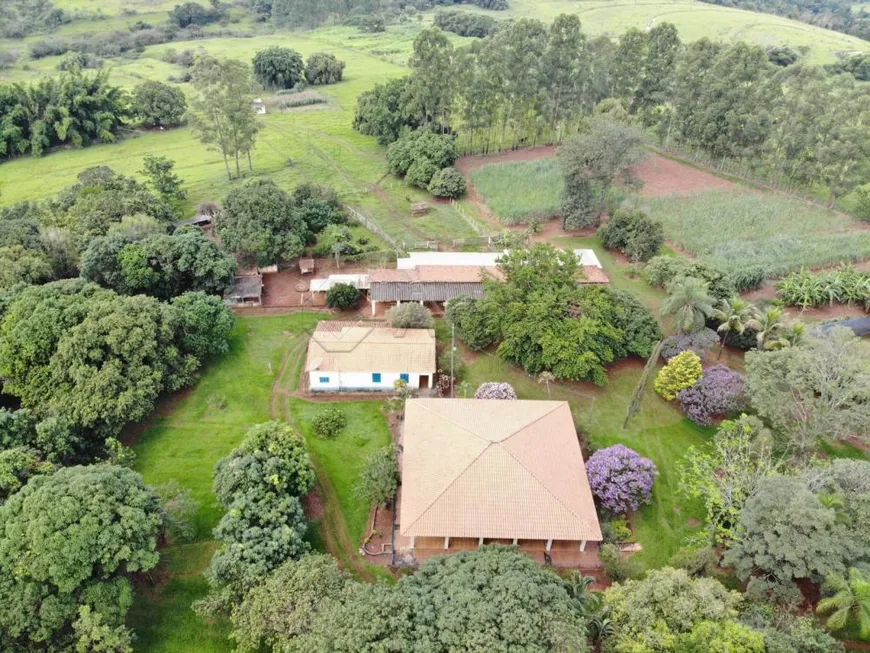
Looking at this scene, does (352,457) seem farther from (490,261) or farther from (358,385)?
(490,261)

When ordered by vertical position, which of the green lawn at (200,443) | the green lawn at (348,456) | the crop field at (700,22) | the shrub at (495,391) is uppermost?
the crop field at (700,22)

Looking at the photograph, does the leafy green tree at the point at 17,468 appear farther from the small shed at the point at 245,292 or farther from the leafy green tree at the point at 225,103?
the leafy green tree at the point at 225,103

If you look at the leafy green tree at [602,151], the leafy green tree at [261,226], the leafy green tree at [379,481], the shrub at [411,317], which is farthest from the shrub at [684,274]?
the leafy green tree at [261,226]

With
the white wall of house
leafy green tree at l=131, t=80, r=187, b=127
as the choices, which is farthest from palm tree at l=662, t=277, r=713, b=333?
leafy green tree at l=131, t=80, r=187, b=127

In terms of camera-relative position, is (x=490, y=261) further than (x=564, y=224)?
No

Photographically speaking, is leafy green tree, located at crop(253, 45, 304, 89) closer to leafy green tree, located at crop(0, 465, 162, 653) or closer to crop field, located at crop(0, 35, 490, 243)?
crop field, located at crop(0, 35, 490, 243)

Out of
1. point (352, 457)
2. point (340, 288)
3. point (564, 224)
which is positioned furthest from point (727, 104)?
point (352, 457)
